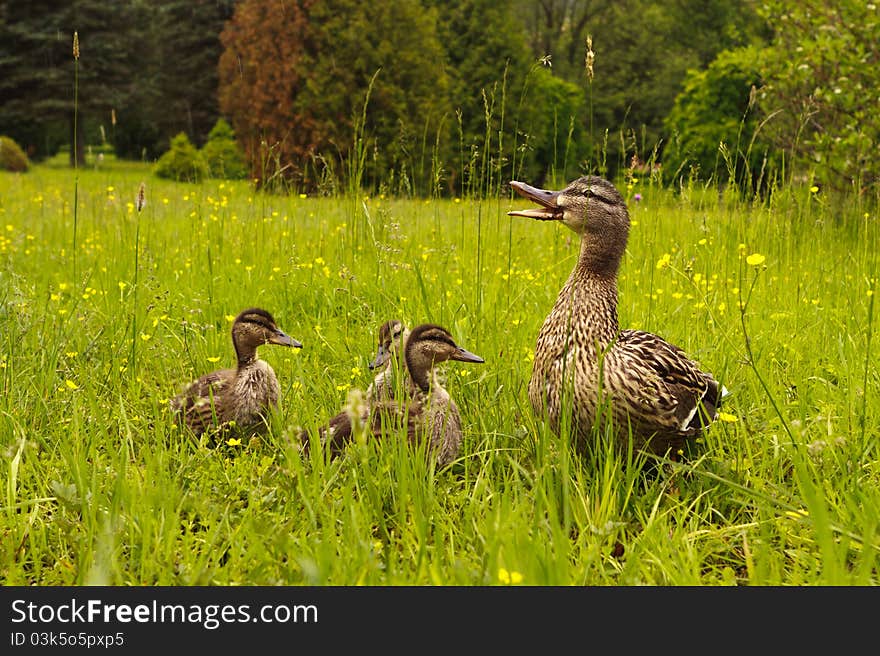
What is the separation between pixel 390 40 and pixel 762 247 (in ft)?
43.8

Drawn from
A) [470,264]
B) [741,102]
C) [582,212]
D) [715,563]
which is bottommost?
[715,563]

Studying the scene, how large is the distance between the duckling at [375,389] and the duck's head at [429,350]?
0.23 ft

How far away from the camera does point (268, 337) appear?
4.30 metres

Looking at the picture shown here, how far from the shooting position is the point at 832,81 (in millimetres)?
9156

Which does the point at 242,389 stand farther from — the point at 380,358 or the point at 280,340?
the point at 380,358

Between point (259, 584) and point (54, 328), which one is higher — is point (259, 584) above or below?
below

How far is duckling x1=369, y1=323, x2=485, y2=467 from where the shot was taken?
3457 mm

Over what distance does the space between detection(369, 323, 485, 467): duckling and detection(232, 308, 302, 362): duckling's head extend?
2.39ft

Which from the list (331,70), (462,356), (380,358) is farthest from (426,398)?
(331,70)

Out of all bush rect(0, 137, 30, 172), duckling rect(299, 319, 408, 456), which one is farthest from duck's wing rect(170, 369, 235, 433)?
bush rect(0, 137, 30, 172)

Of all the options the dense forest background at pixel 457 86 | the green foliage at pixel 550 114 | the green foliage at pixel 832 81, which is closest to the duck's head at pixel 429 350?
the dense forest background at pixel 457 86

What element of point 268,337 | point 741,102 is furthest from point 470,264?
point 741,102

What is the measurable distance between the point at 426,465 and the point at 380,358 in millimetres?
990
